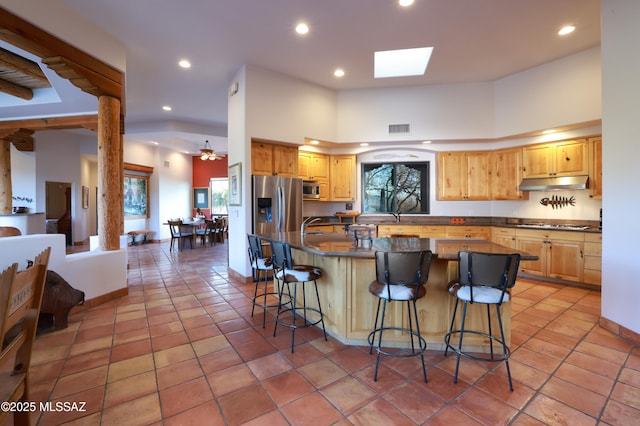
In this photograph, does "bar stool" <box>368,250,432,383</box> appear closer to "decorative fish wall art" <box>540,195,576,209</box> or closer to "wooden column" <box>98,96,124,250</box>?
"wooden column" <box>98,96,124,250</box>

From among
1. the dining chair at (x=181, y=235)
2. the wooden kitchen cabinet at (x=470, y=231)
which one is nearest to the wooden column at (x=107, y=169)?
the dining chair at (x=181, y=235)

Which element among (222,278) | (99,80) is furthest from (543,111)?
(99,80)

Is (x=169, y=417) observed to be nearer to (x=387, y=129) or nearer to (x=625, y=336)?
(x=625, y=336)

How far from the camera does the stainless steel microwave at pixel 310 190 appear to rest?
18.3 feet

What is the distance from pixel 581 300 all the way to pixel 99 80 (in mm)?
6928

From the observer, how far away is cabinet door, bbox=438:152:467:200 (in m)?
5.70

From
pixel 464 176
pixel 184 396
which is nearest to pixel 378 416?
pixel 184 396

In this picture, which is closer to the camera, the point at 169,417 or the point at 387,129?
the point at 169,417

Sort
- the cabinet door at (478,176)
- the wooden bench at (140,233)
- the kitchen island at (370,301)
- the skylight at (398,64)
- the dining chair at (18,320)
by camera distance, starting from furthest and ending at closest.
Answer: the wooden bench at (140,233), the cabinet door at (478,176), the skylight at (398,64), the kitchen island at (370,301), the dining chair at (18,320)

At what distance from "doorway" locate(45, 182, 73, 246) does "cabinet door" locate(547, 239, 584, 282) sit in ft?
36.6

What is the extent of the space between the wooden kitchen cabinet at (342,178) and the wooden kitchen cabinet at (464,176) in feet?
5.88

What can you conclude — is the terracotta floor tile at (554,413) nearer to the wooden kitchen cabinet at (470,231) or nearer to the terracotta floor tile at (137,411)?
the terracotta floor tile at (137,411)

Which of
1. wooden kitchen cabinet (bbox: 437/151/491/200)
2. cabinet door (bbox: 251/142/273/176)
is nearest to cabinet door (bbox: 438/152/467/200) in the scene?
wooden kitchen cabinet (bbox: 437/151/491/200)

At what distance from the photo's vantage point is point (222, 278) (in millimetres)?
4930
